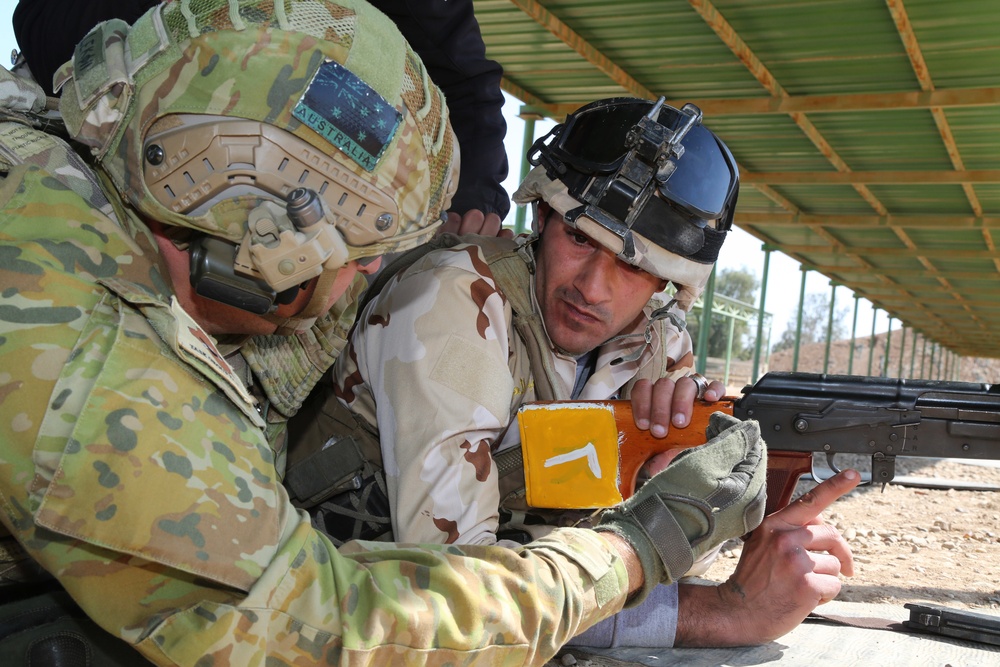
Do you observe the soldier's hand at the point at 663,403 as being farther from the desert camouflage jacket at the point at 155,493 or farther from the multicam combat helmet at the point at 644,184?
the desert camouflage jacket at the point at 155,493

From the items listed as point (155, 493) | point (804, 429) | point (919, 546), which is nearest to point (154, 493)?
point (155, 493)

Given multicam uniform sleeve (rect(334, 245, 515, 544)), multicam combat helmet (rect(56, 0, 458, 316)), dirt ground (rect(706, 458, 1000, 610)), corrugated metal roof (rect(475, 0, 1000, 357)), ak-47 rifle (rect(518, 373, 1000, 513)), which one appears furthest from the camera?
corrugated metal roof (rect(475, 0, 1000, 357))

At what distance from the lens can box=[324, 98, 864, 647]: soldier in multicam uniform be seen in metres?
2.33

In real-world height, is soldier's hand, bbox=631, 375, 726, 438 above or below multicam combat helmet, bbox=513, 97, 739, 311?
below

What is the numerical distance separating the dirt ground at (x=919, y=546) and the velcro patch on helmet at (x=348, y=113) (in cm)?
307

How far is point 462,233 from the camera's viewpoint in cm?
316

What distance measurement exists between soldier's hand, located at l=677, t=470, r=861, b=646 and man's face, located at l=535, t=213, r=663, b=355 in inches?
31.8

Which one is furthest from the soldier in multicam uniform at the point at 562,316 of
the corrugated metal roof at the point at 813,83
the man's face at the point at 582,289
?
the corrugated metal roof at the point at 813,83

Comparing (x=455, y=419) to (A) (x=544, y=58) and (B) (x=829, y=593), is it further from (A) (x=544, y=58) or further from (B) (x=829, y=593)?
(A) (x=544, y=58)

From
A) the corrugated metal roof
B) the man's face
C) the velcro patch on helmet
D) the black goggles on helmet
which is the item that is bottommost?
the man's face

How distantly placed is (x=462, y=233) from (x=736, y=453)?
132 cm

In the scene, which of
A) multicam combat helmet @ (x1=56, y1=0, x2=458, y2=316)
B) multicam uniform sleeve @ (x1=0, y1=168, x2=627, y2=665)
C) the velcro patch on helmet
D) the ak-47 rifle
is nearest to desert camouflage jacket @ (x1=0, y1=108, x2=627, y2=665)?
multicam uniform sleeve @ (x1=0, y1=168, x2=627, y2=665)

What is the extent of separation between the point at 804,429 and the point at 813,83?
353 inches

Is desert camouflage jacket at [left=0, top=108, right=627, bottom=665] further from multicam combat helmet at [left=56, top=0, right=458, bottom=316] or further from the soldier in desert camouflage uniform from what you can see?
multicam combat helmet at [left=56, top=0, right=458, bottom=316]
